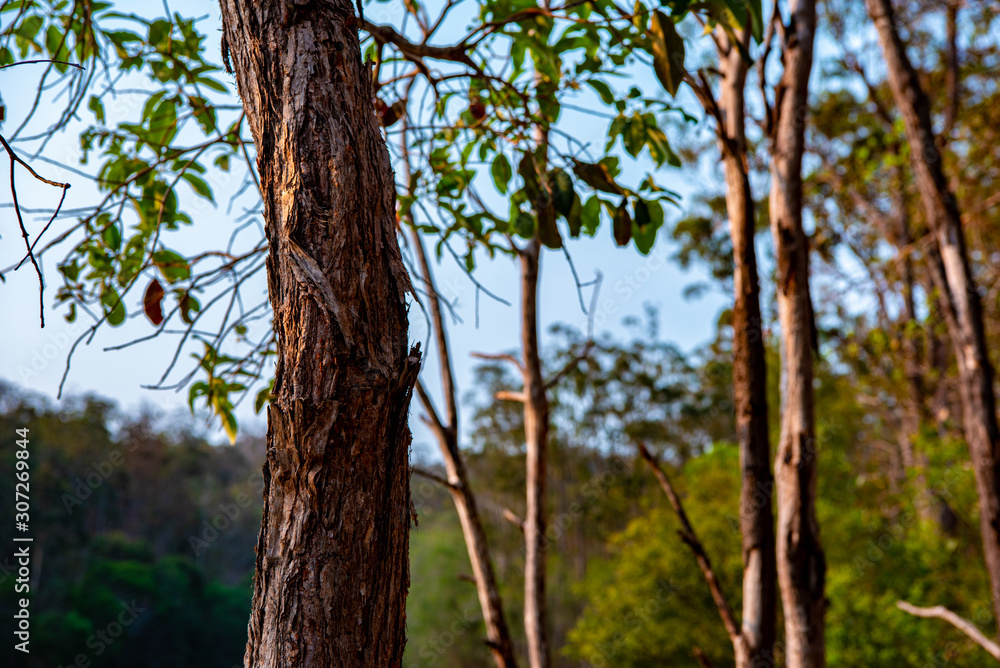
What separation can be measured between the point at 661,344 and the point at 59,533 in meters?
14.1

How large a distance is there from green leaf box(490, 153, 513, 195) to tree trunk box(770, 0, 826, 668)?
0.69m

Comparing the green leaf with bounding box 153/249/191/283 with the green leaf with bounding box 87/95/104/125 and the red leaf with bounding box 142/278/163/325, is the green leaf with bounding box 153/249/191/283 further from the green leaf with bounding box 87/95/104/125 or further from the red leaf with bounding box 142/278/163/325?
the green leaf with bounding box 87/95/104/125

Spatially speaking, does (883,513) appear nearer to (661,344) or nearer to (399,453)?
(661,344)

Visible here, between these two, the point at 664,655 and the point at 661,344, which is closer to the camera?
the point at 664,655

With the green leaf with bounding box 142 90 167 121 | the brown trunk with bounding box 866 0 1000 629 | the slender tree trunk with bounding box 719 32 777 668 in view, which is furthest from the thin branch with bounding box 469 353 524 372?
the brown trunk with bounding box 866 0 1000 629

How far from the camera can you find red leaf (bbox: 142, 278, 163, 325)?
1.28 meters

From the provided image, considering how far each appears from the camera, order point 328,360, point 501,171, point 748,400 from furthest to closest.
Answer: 1. point 748,400
2. point 501,171
3. point 328,360

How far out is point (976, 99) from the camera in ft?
26.8

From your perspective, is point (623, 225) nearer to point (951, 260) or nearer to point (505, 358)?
point (505, 358)

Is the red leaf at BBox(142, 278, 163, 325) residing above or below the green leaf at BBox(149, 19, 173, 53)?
below

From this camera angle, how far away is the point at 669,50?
1029 millimetres

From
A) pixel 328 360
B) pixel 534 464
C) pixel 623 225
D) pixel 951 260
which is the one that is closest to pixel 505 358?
pixel 534 464

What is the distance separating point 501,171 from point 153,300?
65 cm

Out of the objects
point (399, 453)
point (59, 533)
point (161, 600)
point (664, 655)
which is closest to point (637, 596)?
point (664, 655)
